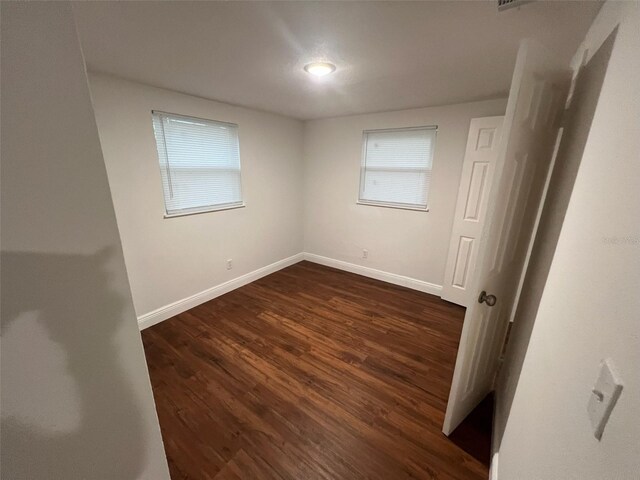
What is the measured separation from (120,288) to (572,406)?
1.10 m

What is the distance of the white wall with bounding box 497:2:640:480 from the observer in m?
0.45

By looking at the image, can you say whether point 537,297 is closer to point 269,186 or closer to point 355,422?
point 355,422

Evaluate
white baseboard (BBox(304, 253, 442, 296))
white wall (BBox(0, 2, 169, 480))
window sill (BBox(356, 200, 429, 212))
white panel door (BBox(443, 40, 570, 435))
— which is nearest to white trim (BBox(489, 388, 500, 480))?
white panel door (BBox(443, 40, 570, 435))

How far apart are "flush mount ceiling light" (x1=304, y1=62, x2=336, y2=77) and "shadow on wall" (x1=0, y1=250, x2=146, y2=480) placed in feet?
5.72

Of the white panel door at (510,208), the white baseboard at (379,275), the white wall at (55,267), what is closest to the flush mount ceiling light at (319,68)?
the white panel door at (510,208)

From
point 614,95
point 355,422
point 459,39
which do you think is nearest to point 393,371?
point 355,422

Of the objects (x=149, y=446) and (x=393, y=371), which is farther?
(x=393, y=371)

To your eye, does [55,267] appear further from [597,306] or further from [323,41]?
[323,41]

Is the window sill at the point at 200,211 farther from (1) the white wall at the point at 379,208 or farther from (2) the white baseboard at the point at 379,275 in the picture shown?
(2) the white baseboard at the point at 379,275

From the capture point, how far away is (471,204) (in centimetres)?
272

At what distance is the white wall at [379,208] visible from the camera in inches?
111

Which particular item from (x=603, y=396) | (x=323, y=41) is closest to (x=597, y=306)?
(x=603, y=396)

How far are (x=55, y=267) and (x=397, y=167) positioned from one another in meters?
3.29

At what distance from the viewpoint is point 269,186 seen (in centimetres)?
351
